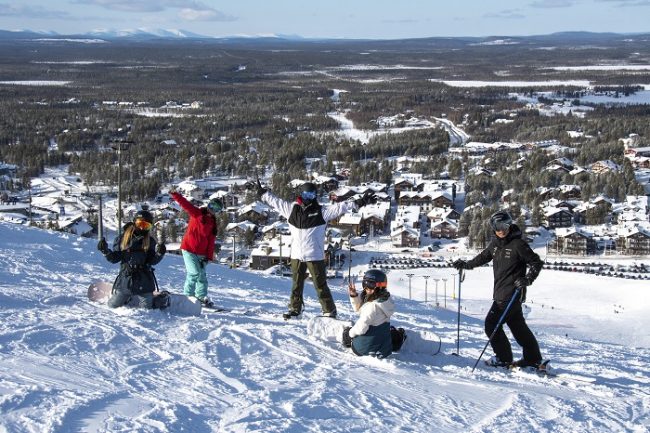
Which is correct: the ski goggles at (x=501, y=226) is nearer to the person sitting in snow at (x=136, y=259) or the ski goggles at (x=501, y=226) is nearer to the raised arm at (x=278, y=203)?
the raised arm at (x=278, y=203)

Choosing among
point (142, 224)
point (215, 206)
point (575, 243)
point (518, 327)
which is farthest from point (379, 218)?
point (518, 327)

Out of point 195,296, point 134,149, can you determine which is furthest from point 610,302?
point 134,149

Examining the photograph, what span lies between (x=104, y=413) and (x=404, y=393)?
123 cm

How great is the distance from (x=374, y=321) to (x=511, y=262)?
695 mm

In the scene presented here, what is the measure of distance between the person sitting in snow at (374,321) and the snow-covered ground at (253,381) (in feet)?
0.21

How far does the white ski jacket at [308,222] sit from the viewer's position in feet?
14.6

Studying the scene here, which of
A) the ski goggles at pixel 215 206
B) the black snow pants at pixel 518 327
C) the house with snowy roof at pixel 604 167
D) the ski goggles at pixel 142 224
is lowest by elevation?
the house with snowy roof at pixel 604 167

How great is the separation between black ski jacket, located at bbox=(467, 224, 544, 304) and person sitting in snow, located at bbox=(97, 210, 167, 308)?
1.91 metres

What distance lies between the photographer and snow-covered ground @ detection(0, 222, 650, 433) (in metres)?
2.93

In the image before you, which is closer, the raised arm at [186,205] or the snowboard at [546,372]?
the snowboard at [546,372]

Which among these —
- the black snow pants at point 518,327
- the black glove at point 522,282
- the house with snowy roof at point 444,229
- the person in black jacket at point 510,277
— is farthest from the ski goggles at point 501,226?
the house with snowy roof at point 444,229

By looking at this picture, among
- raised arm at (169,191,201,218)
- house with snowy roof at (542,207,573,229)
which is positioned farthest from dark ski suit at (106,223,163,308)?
house with snowy roof at (542,207,573,229)

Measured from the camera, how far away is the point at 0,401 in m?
2.94

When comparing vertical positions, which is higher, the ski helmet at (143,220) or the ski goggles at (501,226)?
the ski goggles at (501,226)
